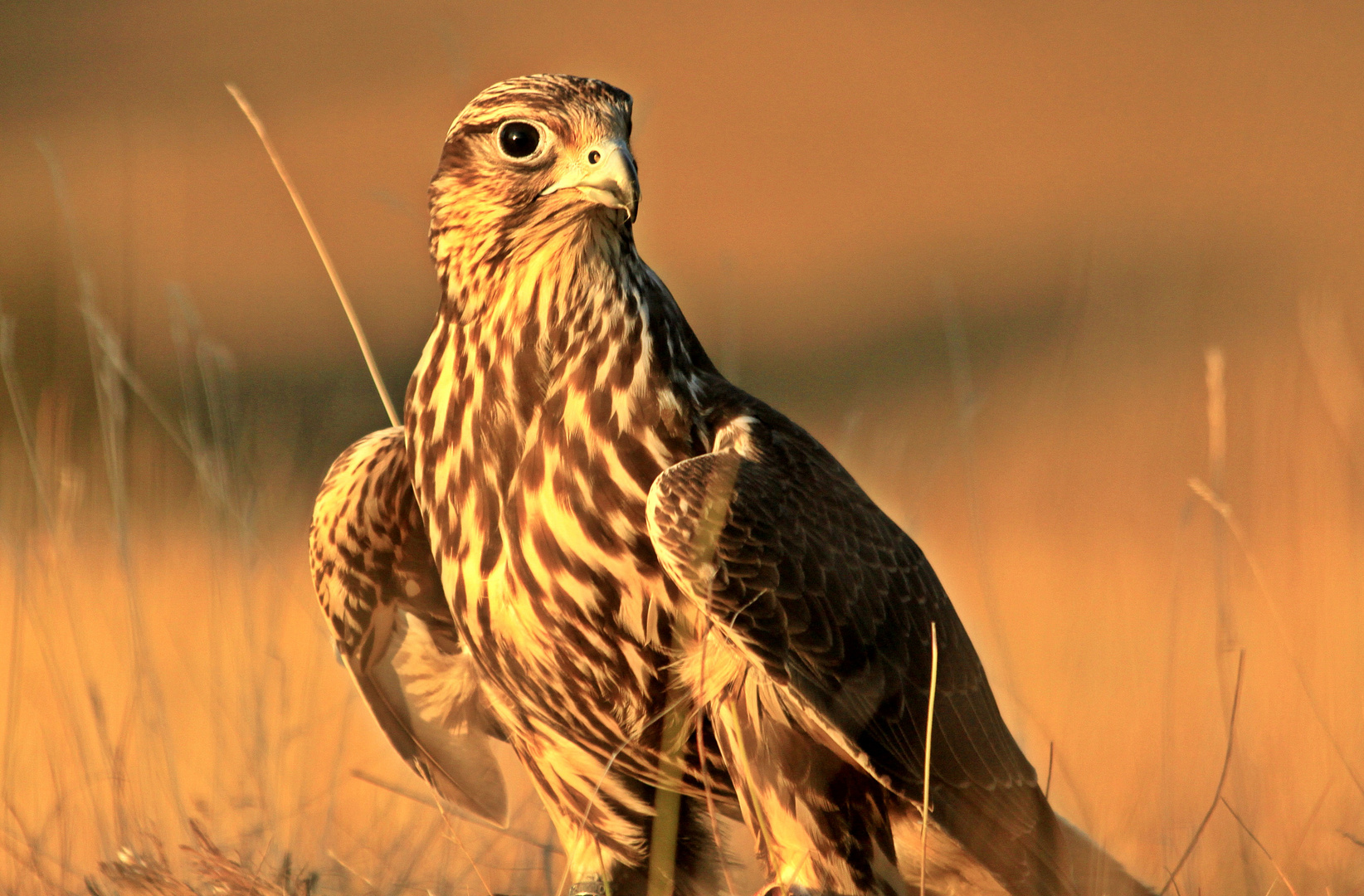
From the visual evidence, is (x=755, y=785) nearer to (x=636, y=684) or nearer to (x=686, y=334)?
(x=636, y=684)

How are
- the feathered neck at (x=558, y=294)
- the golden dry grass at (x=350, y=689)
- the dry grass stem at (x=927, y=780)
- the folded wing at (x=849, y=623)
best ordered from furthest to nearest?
the golden dry grass at (x=350, y=689) < the feathered neck at (x=558, y=294) < the folded wing at (x=849, y=623) < the dry grass stem at (x=927, y=780)

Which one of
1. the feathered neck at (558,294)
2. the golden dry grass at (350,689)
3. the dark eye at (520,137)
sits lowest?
the golden dry grass at (350,689)

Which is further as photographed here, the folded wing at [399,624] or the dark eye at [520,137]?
the folded wing at [399,624]

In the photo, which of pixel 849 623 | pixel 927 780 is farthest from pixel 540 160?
pixel 927 780

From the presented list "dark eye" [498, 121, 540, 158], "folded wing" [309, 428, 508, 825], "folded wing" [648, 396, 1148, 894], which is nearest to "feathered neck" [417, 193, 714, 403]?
"dark eye" [498, 121, 540, 158]

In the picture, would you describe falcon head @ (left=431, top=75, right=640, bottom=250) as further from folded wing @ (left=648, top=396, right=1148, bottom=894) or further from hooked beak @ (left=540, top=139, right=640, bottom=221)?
folded wing @ (left=648, top=396, right=1148, bottom=894)

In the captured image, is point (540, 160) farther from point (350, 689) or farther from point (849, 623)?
point (350, 689)

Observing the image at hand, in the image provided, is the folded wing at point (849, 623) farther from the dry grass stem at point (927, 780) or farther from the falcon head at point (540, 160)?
the falcon head at point (540, 160)

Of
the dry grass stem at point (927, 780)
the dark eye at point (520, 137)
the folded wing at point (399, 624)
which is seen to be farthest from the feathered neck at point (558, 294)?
the dry grass stem at point (927, 780)
